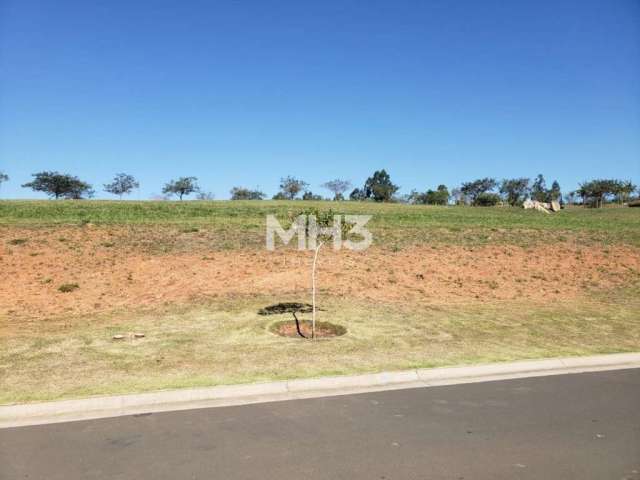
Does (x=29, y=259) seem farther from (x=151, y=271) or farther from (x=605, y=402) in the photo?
(x=605, y=402)

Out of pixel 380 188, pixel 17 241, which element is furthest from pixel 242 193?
pixel 17 241

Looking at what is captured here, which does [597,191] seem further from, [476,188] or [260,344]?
[260,344]

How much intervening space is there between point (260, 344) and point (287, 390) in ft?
7.26

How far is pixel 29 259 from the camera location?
14.8 metres

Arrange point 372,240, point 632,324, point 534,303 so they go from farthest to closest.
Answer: point 372,240, point 534,303, point 632,324

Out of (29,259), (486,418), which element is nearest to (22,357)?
(486,418)

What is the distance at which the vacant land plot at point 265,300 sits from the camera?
22.2 ft

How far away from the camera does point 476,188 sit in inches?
3605

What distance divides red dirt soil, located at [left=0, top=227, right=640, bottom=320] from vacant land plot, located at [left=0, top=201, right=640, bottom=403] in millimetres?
72

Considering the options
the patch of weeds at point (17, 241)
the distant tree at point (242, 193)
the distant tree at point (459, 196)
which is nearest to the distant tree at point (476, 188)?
the distant tree at point (459, 196)

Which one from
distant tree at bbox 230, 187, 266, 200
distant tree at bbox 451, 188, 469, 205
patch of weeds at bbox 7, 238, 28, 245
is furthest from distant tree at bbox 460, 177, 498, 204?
patch of weeds at bbox 7, 238, 28, 245

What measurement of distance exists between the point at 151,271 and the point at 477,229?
15907 millimetres

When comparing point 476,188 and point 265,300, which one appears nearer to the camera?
point 265,300

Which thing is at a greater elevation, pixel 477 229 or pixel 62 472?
pixel 477 229
